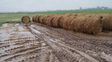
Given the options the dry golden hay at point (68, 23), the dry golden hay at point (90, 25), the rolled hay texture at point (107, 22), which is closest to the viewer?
the dry golden hay at point (90, 25)

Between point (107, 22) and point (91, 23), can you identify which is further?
point (107, 22)

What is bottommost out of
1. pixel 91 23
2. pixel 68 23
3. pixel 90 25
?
pixel 68 23

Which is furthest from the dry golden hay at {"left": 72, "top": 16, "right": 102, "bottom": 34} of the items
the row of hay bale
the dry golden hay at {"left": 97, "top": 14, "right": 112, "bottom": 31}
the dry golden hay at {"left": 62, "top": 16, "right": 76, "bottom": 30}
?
the dry golden hay at {"left": 62, "top": 16, "right": 76, "bottom": 30}

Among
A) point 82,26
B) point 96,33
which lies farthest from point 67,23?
point 96,33

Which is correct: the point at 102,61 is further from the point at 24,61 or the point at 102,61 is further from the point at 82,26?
the point at 82,26

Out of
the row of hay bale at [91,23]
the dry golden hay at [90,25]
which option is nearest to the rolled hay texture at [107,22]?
the row of hay bale at [91,23]

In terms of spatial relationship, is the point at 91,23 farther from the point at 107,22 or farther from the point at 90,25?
the point at 107,22

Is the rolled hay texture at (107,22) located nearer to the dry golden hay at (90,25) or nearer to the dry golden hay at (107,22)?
the dry golden hay at (107,22)

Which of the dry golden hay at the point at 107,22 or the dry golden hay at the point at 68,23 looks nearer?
the dry golden hay at the point at 107,22

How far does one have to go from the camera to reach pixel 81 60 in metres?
8.19

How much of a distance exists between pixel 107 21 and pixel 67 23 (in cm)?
502

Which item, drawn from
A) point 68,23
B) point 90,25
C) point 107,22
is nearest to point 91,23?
point 90,25

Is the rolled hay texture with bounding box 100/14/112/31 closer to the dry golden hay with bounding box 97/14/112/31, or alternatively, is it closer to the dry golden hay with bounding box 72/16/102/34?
the dry golden hay with bounding box 97/14/112/31

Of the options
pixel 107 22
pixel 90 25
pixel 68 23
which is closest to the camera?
pixel 90 25
